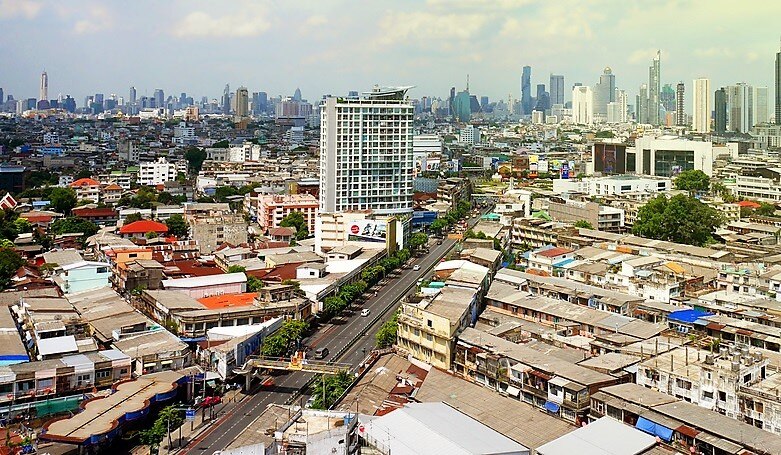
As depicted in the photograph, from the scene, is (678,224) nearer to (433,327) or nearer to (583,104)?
(433,327)

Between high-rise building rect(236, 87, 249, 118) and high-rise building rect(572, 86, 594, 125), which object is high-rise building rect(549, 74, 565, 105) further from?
high-rise building rect(236, 87, 249, 118)

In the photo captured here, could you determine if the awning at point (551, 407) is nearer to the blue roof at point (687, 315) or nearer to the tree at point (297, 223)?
the blue roof at point (687, 315)

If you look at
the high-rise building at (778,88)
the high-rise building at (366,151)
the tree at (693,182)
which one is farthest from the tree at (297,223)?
the high-rise building at (778,88)

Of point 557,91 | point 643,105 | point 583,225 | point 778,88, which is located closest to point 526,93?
point 557,91

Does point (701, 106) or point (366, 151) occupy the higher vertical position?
point (701, 106)

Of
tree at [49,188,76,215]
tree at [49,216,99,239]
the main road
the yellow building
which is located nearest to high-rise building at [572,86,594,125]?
tree at [49,188,76,215]

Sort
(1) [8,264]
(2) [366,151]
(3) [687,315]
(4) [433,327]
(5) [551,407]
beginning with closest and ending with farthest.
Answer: (5) [551,407], (4) [433,327], (3) [687,315], (1) [8,264], (2) [366,151]
